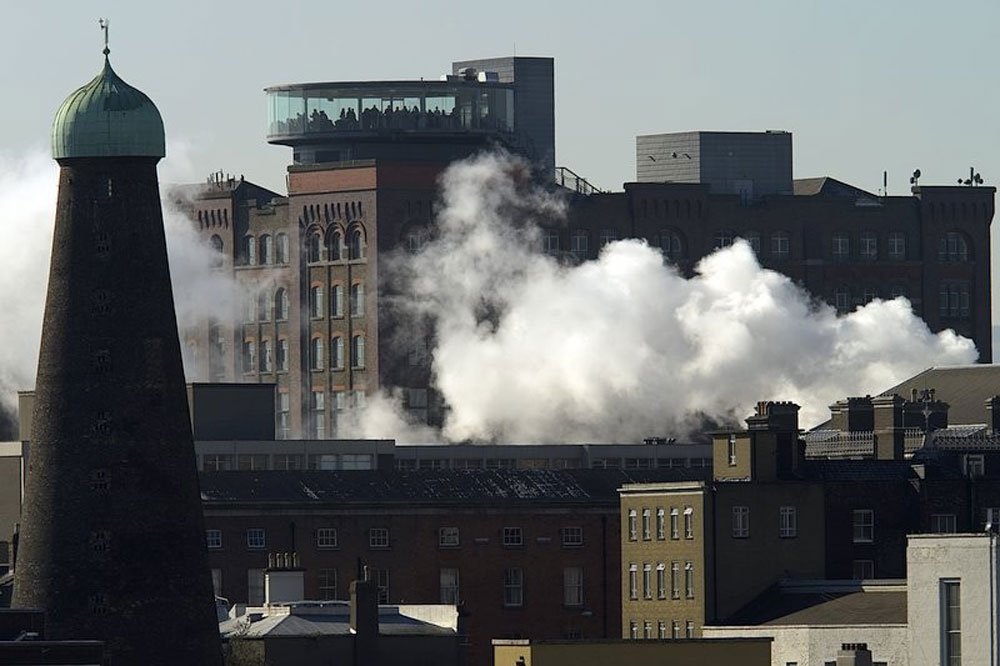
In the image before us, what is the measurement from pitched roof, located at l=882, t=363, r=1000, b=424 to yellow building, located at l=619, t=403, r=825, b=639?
3081 centimetres

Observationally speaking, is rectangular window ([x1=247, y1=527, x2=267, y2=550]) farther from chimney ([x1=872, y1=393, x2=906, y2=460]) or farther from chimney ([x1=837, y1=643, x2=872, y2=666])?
chimney ([x1=837, y1=643, x2=872, y2=666])

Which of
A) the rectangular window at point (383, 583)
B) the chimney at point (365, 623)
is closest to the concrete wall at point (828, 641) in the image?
the chimney at point (365, 623)

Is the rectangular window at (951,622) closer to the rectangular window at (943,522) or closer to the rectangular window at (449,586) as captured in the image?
the rectangular window at (943,522)

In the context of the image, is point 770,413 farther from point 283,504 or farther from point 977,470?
point 283,504

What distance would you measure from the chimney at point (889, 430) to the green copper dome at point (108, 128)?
173 ft

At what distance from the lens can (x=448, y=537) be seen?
170625 millimetres

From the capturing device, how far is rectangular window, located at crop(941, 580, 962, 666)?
124 m

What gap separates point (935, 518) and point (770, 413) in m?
11.7

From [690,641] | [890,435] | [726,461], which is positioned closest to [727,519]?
[726,461]

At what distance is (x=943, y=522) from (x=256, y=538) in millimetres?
30501

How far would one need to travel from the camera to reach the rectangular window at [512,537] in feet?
562

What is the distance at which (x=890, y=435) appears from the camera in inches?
6462

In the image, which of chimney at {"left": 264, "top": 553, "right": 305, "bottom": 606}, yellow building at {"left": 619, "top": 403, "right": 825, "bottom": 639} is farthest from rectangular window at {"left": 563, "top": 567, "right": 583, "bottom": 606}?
chimney at {"left": 264, "top": 553, "right": 305, "bottom": 606}

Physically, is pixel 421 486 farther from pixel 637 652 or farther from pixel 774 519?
pixel 637 652
